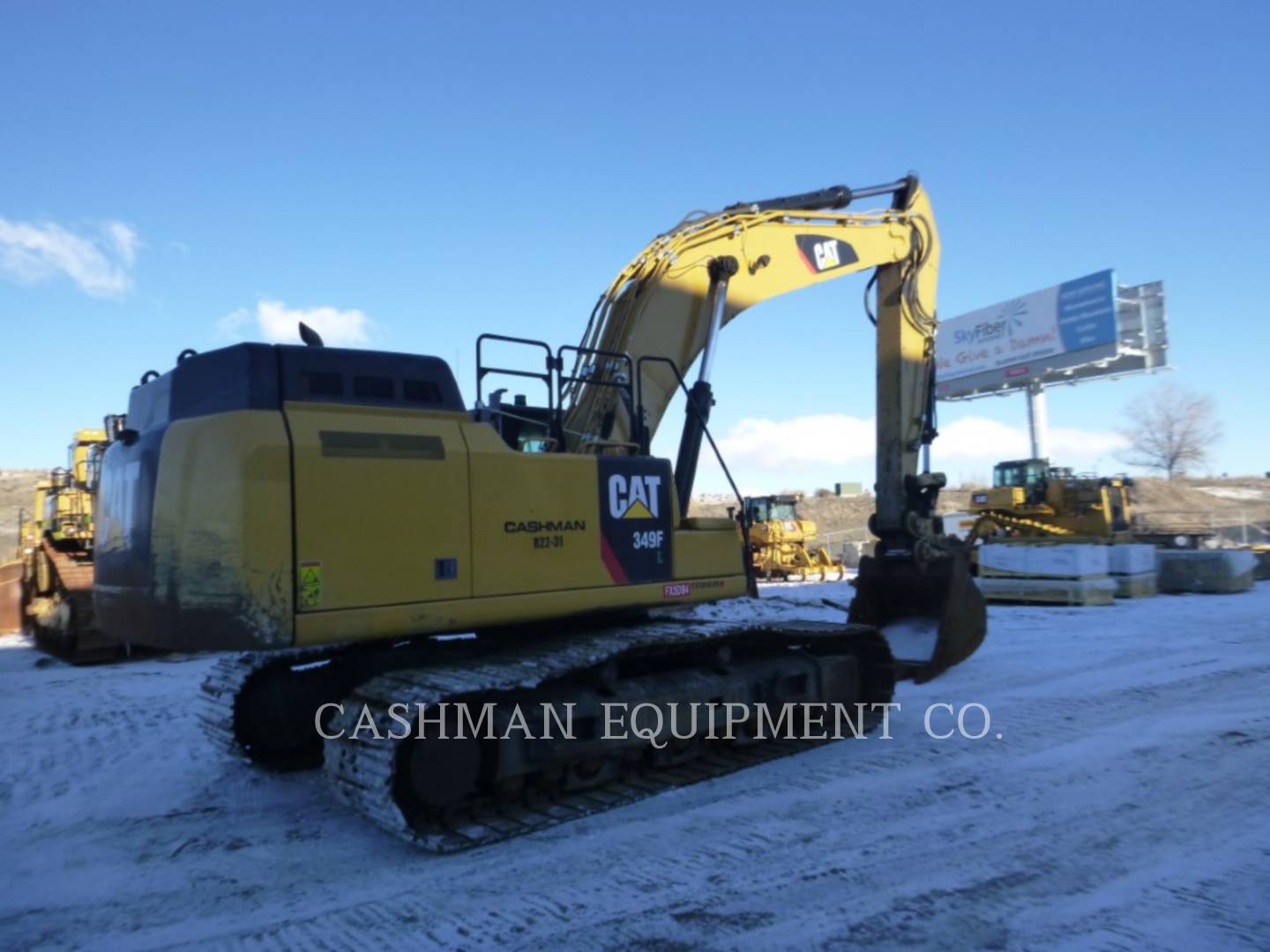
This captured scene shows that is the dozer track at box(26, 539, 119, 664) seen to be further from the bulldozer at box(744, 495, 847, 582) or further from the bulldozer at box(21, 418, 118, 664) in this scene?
the bulldozer at box(744, 495, 847, 582)

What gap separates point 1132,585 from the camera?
51.5ft

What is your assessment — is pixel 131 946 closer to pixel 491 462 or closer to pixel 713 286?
pixel 491 462

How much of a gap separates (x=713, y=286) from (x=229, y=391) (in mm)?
3726

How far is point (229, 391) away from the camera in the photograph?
4234 millimetres

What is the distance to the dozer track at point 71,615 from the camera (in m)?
11.1

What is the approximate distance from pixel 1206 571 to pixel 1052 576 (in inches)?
168

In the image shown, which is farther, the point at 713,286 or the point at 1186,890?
the point at 713,286

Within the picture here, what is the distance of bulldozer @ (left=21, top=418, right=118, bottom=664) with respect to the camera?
11.2 meters

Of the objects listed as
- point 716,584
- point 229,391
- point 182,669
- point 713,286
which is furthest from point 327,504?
point 182,669

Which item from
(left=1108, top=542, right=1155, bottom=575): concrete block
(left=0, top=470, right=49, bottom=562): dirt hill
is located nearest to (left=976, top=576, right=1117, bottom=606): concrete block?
(left=1108, top=542, right=1155, bottom=575): concrete block

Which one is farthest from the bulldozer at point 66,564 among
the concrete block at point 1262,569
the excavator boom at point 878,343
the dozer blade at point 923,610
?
the concrete block at point 1262,569

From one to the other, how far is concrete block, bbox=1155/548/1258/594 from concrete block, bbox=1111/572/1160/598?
1341 mm

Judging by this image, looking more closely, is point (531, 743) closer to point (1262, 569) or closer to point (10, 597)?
point (10, 597)

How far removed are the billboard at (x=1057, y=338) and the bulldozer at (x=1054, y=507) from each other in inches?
726
